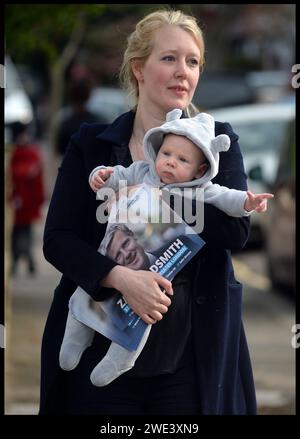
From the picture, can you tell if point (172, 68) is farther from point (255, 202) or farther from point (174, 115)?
point (255, 202)

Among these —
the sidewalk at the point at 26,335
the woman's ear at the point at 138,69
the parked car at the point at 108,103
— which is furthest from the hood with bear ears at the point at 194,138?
the parked car at the point at 108,103

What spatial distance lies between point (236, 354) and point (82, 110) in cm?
714

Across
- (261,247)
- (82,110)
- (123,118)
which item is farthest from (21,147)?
(123,118)

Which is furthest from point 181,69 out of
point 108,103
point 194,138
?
point 108,103

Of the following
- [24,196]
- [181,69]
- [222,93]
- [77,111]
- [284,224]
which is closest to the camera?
[181,69]

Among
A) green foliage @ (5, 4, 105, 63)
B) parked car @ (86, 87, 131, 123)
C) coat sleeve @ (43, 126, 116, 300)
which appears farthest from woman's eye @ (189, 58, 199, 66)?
parked car @ (86, 87, 131, 123)

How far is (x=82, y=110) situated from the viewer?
10922mm

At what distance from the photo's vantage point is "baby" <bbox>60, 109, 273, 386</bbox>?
12.2 feet

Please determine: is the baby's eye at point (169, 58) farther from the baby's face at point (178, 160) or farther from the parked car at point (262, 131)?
the parked car at point (262, 131)

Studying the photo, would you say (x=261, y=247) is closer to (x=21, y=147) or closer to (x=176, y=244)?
(x=21, y=147)

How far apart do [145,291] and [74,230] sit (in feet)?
1.18

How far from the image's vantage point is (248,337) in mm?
10031

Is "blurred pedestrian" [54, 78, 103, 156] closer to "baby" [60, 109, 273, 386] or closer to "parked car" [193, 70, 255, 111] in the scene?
"baby" [60, 109, 273, 386]

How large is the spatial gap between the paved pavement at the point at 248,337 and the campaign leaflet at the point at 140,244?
3.43m
